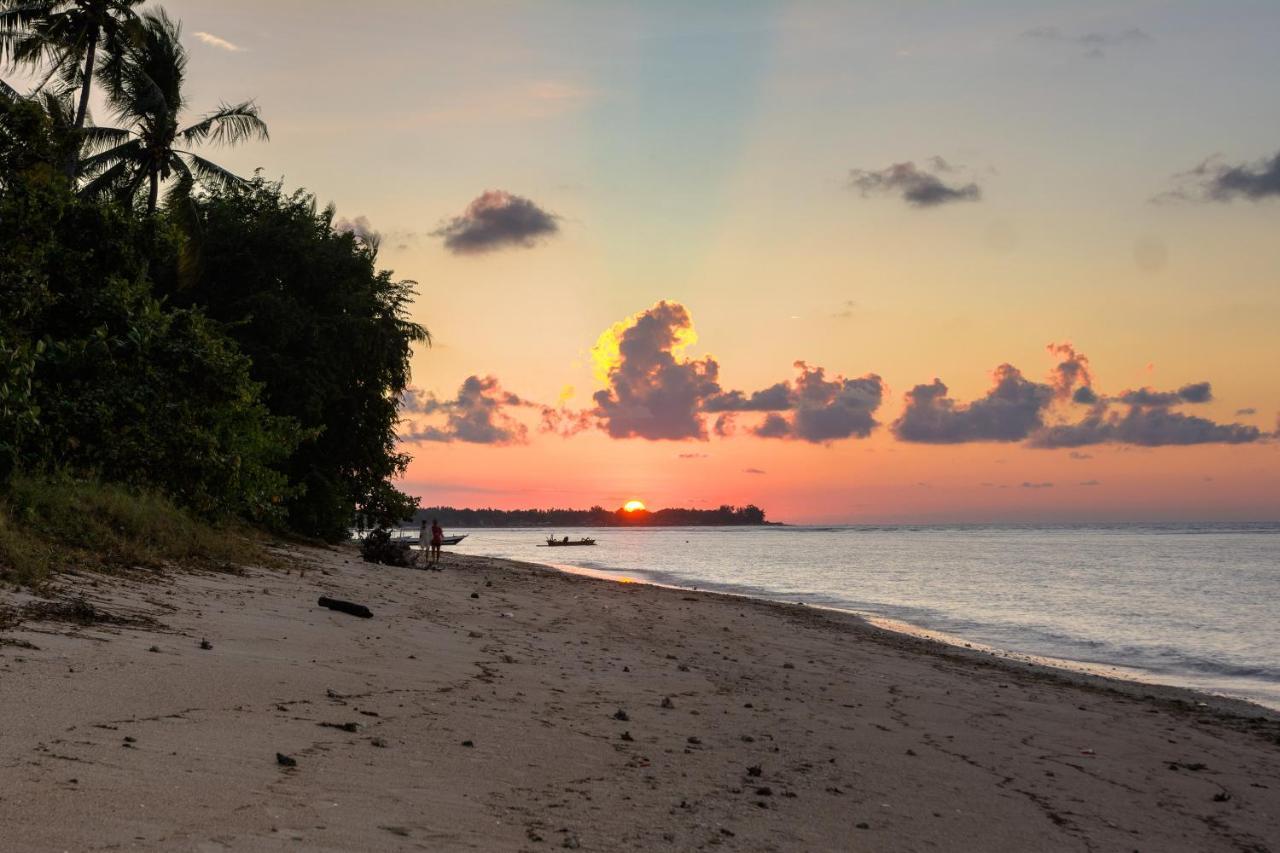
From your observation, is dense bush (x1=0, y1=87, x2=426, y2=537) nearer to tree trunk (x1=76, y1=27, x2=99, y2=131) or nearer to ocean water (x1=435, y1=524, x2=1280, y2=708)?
tree trunk (x1=76, y1=27, x2=99, y2=131)

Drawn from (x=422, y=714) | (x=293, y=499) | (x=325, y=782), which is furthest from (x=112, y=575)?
(x=293, y=499)

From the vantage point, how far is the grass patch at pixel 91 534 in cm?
1186

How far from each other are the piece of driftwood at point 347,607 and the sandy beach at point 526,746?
0.52 metres

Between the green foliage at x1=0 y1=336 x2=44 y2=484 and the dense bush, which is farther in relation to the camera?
the dense bush

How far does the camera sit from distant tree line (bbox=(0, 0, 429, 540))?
19.5 metres

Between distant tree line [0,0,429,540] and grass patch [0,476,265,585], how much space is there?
2.50ft

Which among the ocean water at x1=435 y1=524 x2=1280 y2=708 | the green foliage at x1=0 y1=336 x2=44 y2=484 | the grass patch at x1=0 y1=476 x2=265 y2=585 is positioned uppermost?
the green foliage at x1=0 y1=336 x2=44 y2=484

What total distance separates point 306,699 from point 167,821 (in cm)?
328

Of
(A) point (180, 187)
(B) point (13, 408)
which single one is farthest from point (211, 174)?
(B) point (13, 408)

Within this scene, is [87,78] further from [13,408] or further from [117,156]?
[13,408]

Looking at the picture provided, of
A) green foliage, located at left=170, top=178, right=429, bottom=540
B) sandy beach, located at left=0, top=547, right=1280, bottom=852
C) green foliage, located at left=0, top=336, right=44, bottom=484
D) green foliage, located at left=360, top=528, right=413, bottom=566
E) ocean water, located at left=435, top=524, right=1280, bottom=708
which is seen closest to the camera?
sandy beach, located at left=0, top=547, right=1280, bottom=852

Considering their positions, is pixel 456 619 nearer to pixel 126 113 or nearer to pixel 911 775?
pixel 911 775

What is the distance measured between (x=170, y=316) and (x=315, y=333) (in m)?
11.4

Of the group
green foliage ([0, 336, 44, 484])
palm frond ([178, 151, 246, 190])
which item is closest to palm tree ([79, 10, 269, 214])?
palm frond ([178, 151, 246, 190])
